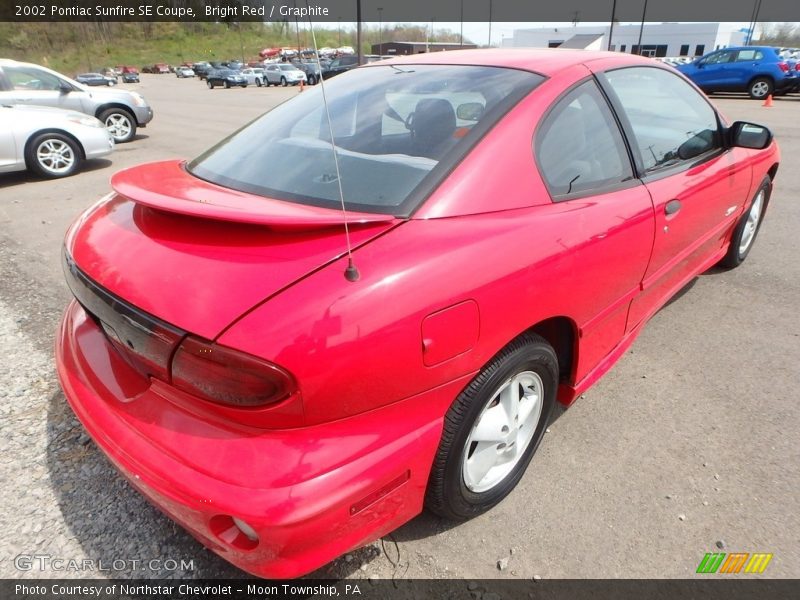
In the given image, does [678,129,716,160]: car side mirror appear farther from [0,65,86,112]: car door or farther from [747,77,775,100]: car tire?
[747,77,775,100]: car tire

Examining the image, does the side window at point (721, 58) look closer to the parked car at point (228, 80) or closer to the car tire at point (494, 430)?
the car tire at point (494, 430)

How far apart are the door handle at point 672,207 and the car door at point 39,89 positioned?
987 cm

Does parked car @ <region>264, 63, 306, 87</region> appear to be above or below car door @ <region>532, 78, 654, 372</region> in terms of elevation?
below

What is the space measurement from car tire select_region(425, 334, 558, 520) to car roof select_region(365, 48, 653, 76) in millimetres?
1173

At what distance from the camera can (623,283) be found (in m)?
2.24

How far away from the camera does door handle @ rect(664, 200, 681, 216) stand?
2.40 metres

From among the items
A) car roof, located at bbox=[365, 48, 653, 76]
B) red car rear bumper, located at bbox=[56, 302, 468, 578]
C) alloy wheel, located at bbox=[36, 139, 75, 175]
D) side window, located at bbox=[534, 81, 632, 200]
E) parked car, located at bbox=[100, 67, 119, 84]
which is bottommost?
parked car, located at bbox=[100, 67, 119, 84]

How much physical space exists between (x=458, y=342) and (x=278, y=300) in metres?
0.54

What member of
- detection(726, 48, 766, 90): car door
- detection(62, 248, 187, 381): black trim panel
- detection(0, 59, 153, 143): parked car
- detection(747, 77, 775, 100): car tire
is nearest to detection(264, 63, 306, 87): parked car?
detection(726, 48, 766, 90): car door

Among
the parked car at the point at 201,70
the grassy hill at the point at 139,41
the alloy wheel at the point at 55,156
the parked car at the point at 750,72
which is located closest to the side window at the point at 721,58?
the parked car at the point at 750,72

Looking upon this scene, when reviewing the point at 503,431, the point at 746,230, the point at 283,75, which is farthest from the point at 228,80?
the point at 503,431

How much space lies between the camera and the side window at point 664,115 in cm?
246

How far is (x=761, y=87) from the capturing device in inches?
637

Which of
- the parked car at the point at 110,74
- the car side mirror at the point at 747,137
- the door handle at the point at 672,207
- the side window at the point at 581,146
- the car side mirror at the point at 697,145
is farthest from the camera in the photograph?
the parked car at the point at 110,74
